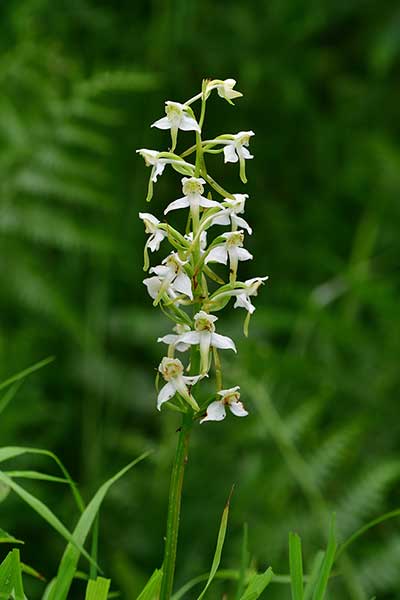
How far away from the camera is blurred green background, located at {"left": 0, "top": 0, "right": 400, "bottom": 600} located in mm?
2541

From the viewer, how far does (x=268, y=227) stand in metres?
3.65

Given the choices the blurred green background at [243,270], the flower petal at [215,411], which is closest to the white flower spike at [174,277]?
the flower petal at [215,411]

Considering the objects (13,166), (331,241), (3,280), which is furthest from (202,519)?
(331,241)

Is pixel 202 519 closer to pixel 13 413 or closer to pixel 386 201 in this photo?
pixel 13 413

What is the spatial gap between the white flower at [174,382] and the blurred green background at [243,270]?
55.2 inches

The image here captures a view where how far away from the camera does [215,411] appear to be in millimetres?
895

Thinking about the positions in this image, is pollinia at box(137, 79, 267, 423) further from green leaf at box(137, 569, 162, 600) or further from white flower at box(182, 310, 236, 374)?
green leaf at box(137, 569, 162, 600)

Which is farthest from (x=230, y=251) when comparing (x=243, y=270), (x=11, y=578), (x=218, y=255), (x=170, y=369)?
(x=243, y=270)

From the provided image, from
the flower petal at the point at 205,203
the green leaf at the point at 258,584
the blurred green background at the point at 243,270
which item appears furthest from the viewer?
the blurred green background at the point at 243,270

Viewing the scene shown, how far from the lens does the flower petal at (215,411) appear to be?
0.88 metres

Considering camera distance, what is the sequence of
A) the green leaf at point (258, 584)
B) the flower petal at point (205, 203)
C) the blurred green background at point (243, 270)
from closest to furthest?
1. the green leaf at point (258, 584)
2. the flower petal at point (205, 203)
3. the blurred green background at point (243, 270)

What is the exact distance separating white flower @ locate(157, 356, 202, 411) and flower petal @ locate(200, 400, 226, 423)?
20 millimetres

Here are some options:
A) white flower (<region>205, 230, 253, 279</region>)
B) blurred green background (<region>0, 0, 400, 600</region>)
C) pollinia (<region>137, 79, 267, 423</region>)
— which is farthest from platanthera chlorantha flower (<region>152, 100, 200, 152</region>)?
blurred green background (<region>0, 0, 400, 600</region>)

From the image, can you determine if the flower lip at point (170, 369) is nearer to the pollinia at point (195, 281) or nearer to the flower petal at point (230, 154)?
the pollinia at point (195, 281)
